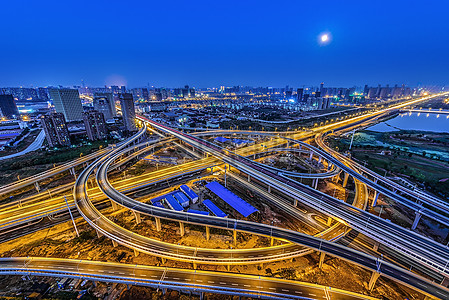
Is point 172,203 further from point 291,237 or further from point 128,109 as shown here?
point 128,109

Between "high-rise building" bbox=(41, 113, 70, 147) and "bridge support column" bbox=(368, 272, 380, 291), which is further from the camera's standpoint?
"high-rise building" bbox=(41, 113, 70, 147)

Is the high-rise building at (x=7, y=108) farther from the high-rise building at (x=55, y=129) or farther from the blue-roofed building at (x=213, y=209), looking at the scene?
the blue-roofed building at (x=213, y=209)

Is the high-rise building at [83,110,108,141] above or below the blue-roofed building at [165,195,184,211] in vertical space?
above

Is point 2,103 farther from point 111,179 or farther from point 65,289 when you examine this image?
point 65,289

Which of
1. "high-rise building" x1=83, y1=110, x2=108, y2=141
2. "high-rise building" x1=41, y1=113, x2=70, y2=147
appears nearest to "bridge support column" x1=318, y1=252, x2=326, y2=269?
"high-rise building" x1=83, y1=110, x2=108, y2=141

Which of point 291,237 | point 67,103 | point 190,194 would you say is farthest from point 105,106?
point 291,237

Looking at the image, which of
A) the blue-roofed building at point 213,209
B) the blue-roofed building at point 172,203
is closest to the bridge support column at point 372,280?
the blue-roofed building at point 213,209

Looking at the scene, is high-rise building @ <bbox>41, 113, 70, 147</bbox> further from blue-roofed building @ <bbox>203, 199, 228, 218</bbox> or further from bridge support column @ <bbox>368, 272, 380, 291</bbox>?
bridge support column @ <bbox>368, 272, 380, 291</bbox>
